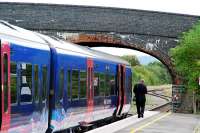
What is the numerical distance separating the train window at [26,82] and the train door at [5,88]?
939 mm

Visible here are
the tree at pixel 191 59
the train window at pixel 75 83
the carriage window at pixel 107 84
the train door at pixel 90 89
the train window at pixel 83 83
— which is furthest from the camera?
the tree at pixel 191 59

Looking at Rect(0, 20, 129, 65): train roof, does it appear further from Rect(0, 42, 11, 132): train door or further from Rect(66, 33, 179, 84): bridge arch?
Rect(66, 33, 179, 84): bridge arch

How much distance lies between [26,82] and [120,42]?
34922 mm

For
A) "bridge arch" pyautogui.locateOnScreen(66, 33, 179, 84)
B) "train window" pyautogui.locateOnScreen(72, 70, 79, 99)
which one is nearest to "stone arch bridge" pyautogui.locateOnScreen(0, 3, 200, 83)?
"bridge arch" pyautogui.locateOnScreen(66, 33, 179, 84)

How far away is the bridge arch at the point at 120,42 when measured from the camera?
→ 4706cm

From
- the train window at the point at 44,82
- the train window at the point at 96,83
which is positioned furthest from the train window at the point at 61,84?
the train window at the point at 96,83

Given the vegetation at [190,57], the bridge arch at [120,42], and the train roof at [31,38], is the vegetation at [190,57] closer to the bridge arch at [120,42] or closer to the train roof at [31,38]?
the bridge arch at [120,42]

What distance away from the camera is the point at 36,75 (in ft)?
→ 46.7

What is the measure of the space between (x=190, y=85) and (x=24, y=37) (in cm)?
2291

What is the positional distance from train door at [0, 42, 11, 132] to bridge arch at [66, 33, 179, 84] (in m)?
34.3

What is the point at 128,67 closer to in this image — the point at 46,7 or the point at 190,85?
the point at 190,85

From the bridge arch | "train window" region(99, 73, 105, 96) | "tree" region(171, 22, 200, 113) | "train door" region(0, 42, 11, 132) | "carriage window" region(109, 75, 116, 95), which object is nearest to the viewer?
"train door" region(0, 42, 11, 132)

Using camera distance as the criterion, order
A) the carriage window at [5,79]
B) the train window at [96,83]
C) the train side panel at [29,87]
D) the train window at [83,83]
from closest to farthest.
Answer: the carriage window at [5,79], the train side panel at [29,87], the train window at [83,83], the train window at [96,83]

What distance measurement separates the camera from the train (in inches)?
495
